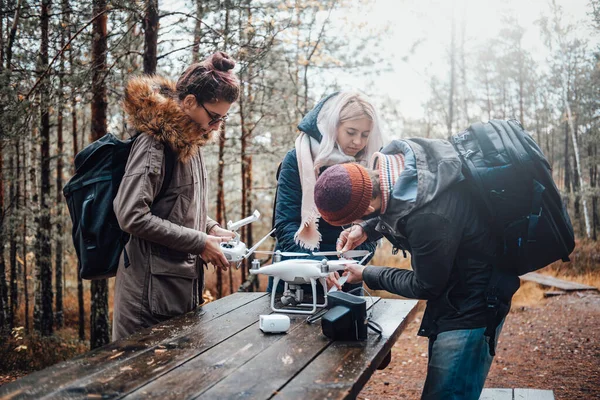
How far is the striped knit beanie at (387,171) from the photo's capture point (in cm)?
193

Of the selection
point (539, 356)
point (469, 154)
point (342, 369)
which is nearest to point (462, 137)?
point (469, 154)

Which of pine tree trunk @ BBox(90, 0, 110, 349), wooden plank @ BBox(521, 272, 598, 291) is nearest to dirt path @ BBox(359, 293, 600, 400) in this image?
wooden plank @ BBox(521, 272, 598, 291)

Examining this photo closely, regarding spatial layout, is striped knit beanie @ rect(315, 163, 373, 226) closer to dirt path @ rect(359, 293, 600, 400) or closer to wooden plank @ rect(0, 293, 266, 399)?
wooden plank @ rect(0, 293, 266, 399)

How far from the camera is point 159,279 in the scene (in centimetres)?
230

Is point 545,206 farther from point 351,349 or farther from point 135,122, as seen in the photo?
point 135,122

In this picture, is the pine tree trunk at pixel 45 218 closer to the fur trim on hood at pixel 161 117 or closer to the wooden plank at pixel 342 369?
the fur trim on hood at pixel 161 117

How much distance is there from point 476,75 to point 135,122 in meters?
16.8

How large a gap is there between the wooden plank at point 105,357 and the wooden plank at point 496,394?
1.85 m

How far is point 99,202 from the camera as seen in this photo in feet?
7.72

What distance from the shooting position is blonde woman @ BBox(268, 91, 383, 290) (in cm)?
289

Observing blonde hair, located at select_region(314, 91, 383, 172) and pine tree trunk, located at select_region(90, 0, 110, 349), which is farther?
pine tree trunk, located at select_region(90, 0, 110, 349)

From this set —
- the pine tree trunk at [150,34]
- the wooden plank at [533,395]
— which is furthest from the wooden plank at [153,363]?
the pine tree trunk at [150,34]

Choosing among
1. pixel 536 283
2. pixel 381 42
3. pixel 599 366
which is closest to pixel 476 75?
pixel 381 42

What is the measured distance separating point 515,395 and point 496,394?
119 millimetres
